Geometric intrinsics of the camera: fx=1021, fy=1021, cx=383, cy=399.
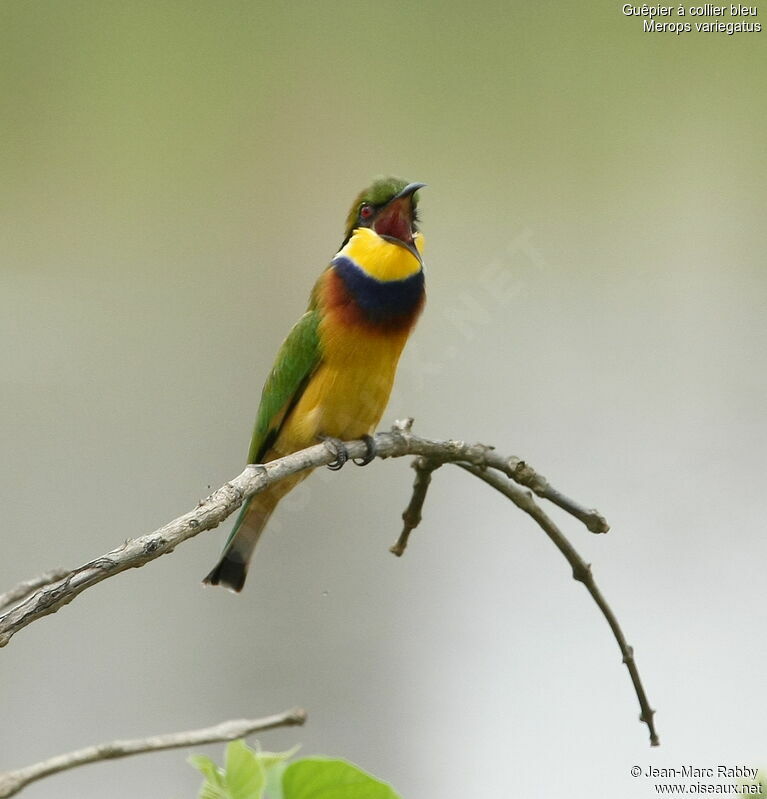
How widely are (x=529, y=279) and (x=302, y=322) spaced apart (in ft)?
4.33

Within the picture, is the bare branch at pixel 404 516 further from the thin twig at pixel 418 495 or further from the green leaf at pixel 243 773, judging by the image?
the green leaf at pixel 243 773

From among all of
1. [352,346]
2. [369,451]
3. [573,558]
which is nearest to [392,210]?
[352,346]

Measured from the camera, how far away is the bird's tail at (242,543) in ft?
4.98

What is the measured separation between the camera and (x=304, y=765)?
0.55m

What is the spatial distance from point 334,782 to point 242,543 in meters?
1.00

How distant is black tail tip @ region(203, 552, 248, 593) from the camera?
4.96ft

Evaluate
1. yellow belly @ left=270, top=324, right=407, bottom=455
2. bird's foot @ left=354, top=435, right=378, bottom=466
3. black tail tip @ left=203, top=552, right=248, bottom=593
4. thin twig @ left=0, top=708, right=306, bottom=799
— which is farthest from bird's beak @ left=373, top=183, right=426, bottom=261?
thin twig @ left=0, top=708, right=306, bottom=799

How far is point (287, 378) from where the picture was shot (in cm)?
156

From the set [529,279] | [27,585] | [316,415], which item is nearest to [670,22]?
[529,279]

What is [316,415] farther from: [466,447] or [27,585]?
[27,585]

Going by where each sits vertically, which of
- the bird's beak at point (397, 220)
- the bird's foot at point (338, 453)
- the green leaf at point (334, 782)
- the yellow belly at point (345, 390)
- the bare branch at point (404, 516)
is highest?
the bird's beak at point (397, 220)

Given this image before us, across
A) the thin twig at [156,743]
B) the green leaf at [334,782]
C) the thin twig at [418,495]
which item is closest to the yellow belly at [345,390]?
the thin twig at [418,495]

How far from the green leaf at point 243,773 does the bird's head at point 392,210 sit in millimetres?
1061

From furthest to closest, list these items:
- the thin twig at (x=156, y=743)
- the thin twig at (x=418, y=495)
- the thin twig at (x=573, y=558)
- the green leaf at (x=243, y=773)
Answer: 1. the thin twig at (x=418, y=495)
2. the thin twig at (x=573, y=558)
3. the green leaf at (x=243, y=773)
4. the thin twig at (x=156, y=743)
